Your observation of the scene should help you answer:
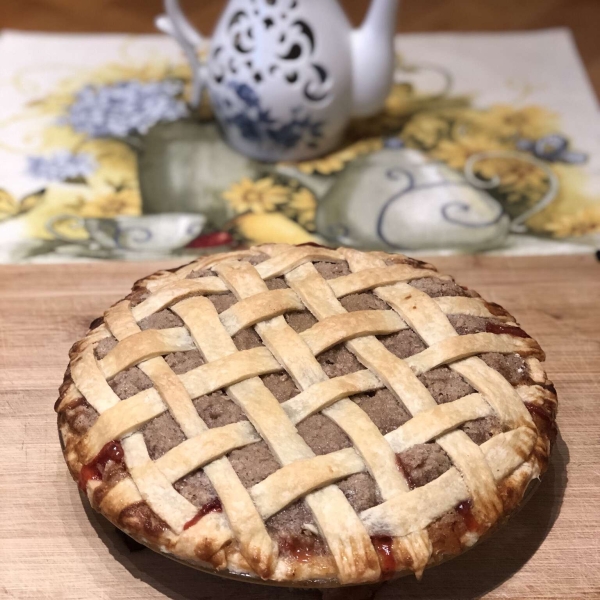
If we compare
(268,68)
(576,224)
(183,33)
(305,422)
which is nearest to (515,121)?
(576,224)

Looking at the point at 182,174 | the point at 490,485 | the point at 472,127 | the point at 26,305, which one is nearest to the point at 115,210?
the point at 182,174

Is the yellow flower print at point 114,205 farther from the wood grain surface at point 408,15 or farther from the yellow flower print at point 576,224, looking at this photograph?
the yellow flower print at point 576,224

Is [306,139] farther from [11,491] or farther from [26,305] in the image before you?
[11,491]

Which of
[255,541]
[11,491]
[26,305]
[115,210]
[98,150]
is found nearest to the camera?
[255,541]

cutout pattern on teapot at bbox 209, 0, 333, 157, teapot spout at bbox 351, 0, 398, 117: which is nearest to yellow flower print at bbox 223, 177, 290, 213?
cutout pattern on teapot at bbox 209, 0, 333, 157

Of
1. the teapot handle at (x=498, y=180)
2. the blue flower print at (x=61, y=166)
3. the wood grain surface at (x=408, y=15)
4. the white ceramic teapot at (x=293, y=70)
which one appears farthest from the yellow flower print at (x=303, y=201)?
the wood grain surface at (x=408, y=15)

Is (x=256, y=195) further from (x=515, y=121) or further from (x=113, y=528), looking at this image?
(x=113, y=528)

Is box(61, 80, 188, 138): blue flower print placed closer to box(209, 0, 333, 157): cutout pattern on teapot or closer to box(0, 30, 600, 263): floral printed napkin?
box(0, 30, 600, 263): floral printed napkin
